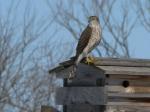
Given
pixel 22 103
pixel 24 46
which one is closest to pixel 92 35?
pixel 22 103

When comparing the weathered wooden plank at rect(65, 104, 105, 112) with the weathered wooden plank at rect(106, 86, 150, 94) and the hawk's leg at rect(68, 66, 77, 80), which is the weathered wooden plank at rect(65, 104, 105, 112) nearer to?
the weathered wooden plank at rect(106, 86, 150, 94)

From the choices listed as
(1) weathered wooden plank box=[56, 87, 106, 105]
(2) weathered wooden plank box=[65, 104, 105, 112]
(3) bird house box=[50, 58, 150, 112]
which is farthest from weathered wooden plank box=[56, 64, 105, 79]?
(2) weathered wooden plank box=[65, 104, 105, 112]

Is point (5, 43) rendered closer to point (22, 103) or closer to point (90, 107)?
point (22, 103)

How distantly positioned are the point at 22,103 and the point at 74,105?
6.29 metres

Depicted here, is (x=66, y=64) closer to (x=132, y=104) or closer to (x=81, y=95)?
(x=81, y=95)

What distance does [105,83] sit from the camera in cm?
645

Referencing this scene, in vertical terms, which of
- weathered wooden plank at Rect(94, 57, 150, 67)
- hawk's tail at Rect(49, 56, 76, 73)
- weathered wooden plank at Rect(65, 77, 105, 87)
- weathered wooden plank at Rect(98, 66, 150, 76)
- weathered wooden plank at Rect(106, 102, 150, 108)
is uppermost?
hawk's tail at Rect(49, 56, 76, 73)

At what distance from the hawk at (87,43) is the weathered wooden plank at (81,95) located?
307 millimetres

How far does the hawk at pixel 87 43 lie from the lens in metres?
6.89

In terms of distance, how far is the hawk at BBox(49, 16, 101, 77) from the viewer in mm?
6895

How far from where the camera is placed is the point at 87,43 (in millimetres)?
7000

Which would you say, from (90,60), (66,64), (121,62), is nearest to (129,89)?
(121,62)

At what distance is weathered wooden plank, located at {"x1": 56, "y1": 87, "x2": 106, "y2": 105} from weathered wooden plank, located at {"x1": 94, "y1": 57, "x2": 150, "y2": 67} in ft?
1.01

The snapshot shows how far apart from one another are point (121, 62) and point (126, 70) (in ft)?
0.63
